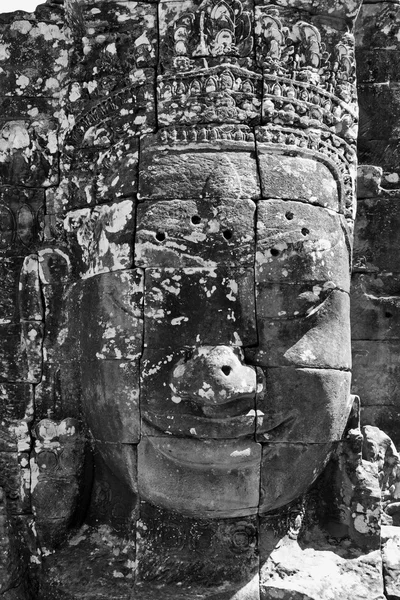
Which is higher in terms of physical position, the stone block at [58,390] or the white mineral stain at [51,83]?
the white mineral stain at [51,83]

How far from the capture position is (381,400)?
Result: 232 inches

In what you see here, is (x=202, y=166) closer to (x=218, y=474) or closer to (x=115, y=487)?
(x=218, y=474)

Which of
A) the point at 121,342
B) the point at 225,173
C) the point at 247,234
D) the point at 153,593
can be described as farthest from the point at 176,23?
the point at 153,593

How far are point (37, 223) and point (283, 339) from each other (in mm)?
1893

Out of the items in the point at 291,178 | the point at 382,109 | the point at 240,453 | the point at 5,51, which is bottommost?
the point at 240,453

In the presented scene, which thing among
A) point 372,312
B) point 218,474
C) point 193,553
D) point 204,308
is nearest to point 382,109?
point 372,312

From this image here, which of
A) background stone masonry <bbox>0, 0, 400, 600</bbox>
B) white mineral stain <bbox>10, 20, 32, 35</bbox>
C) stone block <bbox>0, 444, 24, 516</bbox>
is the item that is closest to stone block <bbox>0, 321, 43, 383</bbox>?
background stone masonry <bbox>0, 0, 400, 600</bbox>

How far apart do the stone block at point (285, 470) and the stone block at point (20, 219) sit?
2.09 m

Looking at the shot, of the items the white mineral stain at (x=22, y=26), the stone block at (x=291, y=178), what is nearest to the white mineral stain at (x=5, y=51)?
the white mineral stain at (x=22, y=26)

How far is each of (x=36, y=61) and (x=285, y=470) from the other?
10.3 feet

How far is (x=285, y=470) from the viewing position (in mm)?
4801

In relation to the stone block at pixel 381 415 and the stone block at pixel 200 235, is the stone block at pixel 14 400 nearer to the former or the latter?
the stone block at pixel 200 235

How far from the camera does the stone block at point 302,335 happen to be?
473 cm

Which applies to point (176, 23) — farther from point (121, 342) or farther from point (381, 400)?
point (381, 400)
